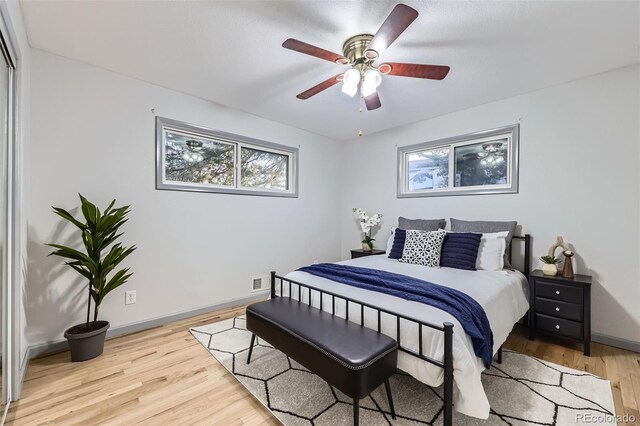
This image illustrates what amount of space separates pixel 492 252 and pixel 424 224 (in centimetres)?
89

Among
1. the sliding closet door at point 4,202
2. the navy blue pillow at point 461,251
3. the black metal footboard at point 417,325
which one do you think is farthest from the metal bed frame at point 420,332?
the sliding closet door at point 4,202

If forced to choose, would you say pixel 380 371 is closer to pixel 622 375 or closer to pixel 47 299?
pixel 622 375

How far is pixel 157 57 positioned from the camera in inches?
91.2

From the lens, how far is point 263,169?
3.89m

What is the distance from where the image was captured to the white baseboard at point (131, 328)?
2.01 meters

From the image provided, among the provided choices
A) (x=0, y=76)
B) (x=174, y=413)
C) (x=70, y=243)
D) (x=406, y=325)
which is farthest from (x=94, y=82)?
(x=406, y=325)

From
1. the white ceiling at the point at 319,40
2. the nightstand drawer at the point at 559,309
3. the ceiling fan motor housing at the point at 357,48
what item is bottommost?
the nightstand drawer at the point at 559,309

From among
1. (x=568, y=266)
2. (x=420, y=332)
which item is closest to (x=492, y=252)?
(x=568, y=266)

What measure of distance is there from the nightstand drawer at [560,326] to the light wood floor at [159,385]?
0.51 feet

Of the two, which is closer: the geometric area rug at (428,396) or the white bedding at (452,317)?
the white bedding at (452,317)

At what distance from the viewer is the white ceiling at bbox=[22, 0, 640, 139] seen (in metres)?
1.76

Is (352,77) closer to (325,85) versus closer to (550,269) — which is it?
(325,85)

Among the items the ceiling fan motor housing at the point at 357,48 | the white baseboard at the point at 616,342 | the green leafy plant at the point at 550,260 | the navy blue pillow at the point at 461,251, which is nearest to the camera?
the ceiling fan motor housing at the point at 357,48

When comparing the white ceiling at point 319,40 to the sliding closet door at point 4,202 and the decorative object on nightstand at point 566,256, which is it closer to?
the sliding closet door at point 4,202
